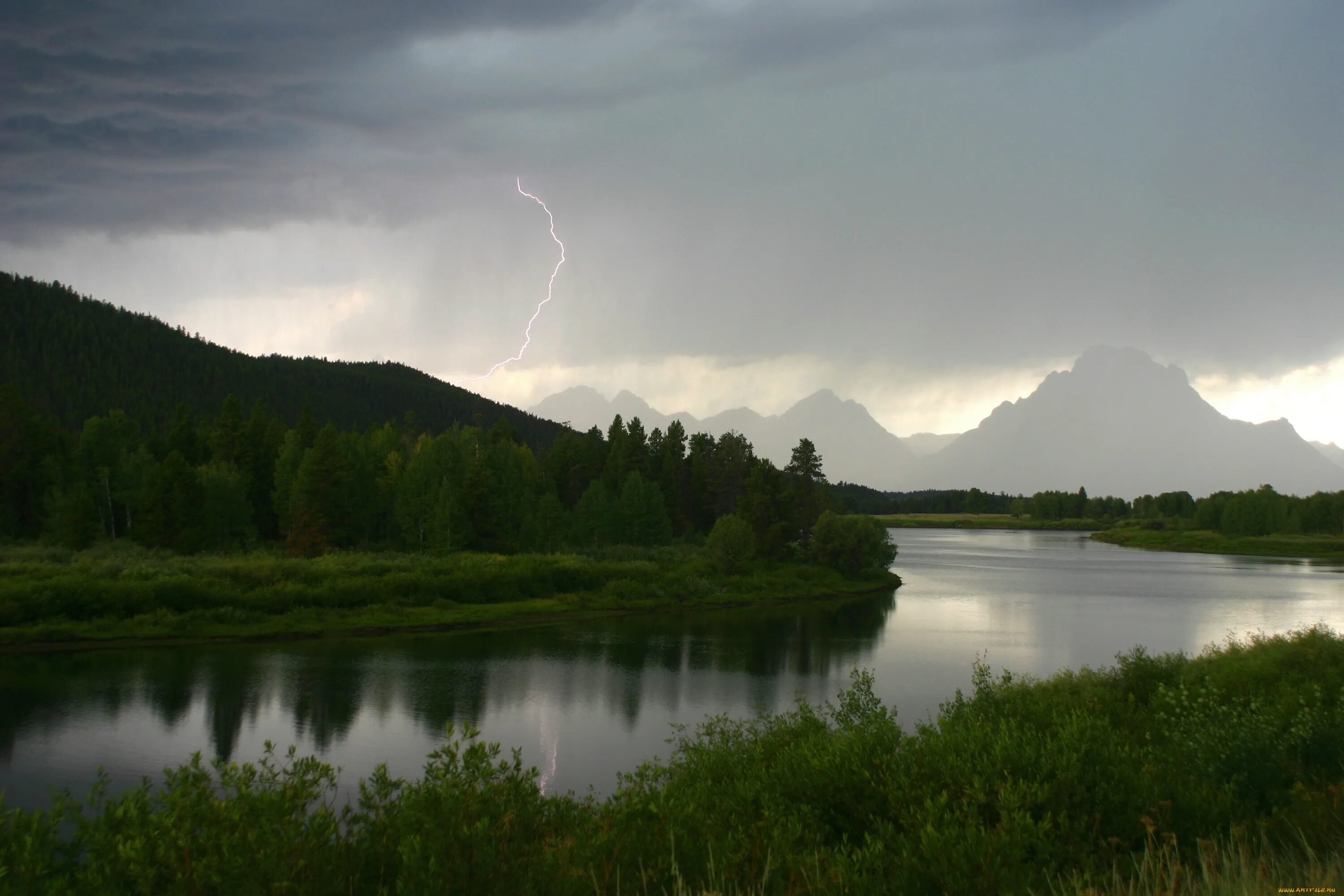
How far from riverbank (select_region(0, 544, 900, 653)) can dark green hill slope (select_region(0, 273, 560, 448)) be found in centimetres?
9085

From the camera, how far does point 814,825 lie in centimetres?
1240

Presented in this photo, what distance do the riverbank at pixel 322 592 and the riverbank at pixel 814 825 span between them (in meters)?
37.7

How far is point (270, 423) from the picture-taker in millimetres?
90812

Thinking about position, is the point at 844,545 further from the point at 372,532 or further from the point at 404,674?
the point at 404,674

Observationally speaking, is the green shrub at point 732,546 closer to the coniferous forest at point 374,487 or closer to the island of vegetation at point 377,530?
the island of vegetation at point 377,530

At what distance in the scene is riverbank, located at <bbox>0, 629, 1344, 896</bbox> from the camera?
8469 millimetres

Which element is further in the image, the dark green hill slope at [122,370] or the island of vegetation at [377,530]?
the dark green hill slope at [122,370]

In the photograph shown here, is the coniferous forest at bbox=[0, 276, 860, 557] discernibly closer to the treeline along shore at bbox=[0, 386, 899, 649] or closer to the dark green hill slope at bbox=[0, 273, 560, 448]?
the treeline along shore at bbox=[0, 386, 899, 649]

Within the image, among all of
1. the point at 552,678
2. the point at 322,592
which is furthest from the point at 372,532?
the point at 552,678

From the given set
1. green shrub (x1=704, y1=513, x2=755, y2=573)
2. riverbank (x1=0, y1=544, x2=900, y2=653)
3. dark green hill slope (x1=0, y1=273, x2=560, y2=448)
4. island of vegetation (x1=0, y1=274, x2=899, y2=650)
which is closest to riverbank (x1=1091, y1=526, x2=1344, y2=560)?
island of vegetation (x1=0, y1=274, x2=899, y2=650)

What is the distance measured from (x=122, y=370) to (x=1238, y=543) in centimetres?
20175

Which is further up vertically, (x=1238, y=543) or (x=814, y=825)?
(x=814, y=825)

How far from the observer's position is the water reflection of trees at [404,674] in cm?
3212

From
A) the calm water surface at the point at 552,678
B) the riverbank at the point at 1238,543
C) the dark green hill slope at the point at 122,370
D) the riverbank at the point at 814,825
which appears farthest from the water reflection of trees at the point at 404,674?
the riverbank at the point at 1238,543
